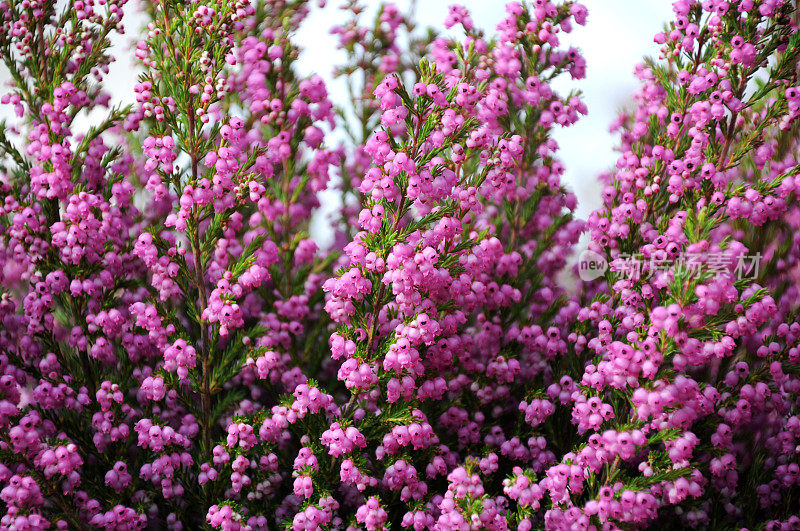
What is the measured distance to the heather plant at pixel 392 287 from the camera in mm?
2756

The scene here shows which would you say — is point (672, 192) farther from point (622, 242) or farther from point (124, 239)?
point (124, 239)

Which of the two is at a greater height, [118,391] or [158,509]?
[118,391]

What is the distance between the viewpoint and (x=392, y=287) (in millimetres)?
2705

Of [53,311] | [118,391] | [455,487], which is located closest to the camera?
[455,487]

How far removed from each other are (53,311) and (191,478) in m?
1.07

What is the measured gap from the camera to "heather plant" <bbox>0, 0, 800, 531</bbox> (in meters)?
2.76

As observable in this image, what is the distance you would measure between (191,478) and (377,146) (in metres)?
1.97

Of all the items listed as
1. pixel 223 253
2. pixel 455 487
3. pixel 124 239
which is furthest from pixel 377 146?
pixel 124 239

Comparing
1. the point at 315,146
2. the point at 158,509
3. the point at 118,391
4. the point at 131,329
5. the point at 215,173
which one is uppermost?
the point at 315,146

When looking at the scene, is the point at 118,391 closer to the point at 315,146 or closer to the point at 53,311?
the point at 53,311

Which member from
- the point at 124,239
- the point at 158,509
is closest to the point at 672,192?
the point at 124,239

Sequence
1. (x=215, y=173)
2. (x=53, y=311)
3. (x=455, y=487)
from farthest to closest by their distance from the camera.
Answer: (x=53, y=311)
(x=215, y=173)
(x=455, y=487)

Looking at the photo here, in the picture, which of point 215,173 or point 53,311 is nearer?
point 215,173

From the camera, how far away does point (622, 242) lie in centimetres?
348
